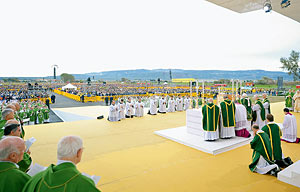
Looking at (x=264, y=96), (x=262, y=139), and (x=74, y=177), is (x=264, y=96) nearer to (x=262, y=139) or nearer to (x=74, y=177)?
(x=262, y=139)

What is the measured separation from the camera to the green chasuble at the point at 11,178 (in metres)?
2.01

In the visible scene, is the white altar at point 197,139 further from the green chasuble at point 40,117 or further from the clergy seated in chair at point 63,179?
the green chasuble at point 40,117

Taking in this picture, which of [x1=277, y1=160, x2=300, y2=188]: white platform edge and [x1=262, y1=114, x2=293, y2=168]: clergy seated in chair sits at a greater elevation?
[x1=262, y1=114, x2=293, y2=168]: clergy seated in chair

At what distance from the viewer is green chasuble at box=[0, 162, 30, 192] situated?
2.01 m

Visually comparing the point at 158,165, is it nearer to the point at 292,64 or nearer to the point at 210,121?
the point at 210,121

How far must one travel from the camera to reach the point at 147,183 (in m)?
4.72

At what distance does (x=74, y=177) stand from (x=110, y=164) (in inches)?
170

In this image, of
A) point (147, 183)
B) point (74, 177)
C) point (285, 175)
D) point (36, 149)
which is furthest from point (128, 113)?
point (74, 177)

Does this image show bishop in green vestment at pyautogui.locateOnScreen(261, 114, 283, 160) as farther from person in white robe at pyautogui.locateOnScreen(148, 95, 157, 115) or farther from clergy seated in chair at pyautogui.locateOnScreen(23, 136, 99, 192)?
person in white robe at pyautogui.locateOnScreen(148, 95, 157, 115)

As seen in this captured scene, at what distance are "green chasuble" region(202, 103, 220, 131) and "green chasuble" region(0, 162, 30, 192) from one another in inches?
258

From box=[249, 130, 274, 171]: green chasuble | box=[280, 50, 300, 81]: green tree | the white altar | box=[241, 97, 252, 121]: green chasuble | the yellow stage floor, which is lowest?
the yellow stage floor

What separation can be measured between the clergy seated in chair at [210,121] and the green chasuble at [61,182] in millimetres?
6369

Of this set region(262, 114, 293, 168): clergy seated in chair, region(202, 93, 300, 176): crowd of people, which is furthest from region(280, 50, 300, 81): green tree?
region(262, 114, 293, 168): clergy seated in chair

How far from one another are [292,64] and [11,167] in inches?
2150
